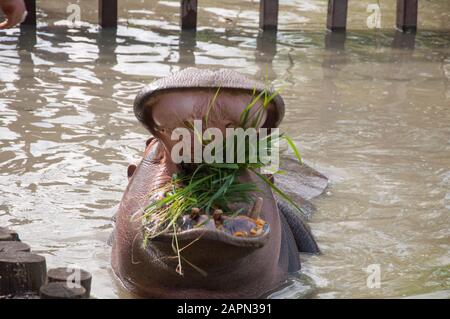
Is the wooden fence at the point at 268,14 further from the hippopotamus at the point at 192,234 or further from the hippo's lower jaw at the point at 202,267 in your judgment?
the hippo's lower jaw at the point at 202,267

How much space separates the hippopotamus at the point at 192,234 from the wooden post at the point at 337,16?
7631mm

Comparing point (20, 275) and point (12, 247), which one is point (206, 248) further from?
point (12, 247)

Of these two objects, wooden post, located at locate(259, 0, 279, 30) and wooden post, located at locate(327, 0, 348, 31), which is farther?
wooden post, located at locate(327, 0, 348, 31)

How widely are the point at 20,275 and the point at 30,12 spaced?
7.78 meters

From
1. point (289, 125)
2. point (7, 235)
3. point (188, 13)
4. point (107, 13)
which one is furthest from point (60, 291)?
point (188, 13)

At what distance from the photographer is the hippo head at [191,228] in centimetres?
434

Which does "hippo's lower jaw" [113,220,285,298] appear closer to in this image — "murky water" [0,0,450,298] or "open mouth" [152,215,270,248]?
"open mouth" [152,215,270,248]

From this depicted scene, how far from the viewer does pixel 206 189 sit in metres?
4.48

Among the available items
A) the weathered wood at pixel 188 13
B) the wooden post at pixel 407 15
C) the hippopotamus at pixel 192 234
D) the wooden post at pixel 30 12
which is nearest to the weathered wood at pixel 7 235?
the hippopotamus at pixel 192 234

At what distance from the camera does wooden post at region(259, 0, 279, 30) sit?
1204 cm

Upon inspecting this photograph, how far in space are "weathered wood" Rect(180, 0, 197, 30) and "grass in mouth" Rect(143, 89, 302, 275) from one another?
24.2ft

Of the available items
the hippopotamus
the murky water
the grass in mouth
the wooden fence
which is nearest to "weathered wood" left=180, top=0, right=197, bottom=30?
the wooden fence

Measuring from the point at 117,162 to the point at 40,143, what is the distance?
0.71 m

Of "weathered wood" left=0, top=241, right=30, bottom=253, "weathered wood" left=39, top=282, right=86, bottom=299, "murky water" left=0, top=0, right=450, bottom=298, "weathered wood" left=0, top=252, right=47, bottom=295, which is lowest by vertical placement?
"murky water" left=0, top=0, right=450, bottom=298
